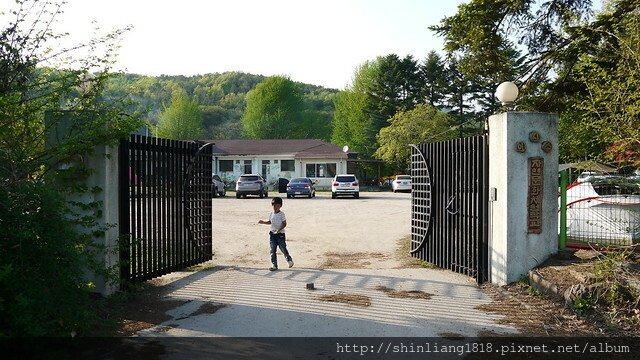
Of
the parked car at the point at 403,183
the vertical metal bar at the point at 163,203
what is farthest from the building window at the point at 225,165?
the vertical metal bar at the point at 163,203

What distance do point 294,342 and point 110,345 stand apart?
1847 millimetres

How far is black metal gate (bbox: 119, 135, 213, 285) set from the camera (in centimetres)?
779

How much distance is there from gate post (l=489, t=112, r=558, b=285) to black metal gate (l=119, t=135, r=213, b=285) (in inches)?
196

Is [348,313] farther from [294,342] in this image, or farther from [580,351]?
[580,351]

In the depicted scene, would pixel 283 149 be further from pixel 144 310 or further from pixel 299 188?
pixel 144 310

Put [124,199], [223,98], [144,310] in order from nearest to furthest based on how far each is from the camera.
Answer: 1. [144,310]
2. [124,199]
3. [223,98]

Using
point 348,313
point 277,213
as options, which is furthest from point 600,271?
point 277,213

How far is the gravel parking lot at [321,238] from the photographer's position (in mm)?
11234

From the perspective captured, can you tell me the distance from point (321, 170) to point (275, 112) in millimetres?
37019

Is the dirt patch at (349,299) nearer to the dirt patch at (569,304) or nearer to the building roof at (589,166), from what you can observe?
the dirt patch at (569,304)

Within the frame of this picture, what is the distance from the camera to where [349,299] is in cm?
756

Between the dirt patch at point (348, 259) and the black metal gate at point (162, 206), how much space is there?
2.40 meters

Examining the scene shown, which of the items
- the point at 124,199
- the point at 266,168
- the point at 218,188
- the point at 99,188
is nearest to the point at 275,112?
the point at 266,168

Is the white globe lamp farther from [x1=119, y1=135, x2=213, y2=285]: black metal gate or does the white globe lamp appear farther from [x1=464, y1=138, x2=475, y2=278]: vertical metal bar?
[x1=119, y1=135, x2=213, y2=285]: black metal gate
